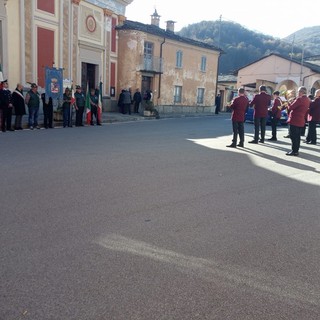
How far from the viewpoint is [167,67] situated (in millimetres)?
32125

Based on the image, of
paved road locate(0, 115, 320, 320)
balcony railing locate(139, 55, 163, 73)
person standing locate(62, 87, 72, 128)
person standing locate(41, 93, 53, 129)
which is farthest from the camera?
balcony railing locate(139, 55, 163, 73)

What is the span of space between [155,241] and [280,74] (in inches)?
1819

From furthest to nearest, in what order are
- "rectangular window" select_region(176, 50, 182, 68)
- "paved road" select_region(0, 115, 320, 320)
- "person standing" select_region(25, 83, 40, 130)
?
1. "rectangular window" select_region(176, 50, 182, 68)
2. "person standing" select_region(25, 83, 40, 130)
3. "paved road" select_region(0, 115, 320, 320)

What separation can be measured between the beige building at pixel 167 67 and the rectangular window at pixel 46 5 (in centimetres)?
745

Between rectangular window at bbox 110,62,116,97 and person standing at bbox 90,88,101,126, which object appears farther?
rectangular window at bbox 110,62,116,97

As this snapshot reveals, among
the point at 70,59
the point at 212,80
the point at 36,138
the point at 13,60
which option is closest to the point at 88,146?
the point at 36,138

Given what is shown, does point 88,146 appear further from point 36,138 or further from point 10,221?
point 10,221

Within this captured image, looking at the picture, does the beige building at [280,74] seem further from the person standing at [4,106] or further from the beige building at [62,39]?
the person standing at [4,106]

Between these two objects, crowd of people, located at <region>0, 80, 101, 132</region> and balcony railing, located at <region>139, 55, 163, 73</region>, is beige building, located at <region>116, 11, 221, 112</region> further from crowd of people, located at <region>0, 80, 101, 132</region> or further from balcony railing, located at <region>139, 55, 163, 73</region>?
crowd of people, located at <region>0, 80, 101, 132</region>

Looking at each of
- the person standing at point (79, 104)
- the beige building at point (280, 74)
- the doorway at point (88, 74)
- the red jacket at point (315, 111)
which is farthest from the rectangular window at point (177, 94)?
the red jacket at point (315, 111)

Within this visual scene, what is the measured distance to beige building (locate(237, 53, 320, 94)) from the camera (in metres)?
44.1

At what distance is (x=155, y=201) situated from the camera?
550 centimetres

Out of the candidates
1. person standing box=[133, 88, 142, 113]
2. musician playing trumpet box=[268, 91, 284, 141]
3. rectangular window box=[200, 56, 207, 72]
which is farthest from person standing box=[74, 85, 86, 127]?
rectangular window box=[200, 56, 207, 72]

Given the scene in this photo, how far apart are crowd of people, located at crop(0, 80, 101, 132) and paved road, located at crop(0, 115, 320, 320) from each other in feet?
19.3
